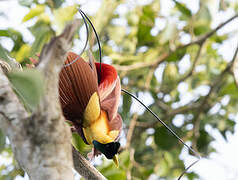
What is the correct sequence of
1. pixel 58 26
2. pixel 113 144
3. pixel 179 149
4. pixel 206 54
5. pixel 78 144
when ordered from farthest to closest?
pixel 206 54 → pixel 179 149 → pixel 58 26 → pixel 78 144 → pixel 113 144

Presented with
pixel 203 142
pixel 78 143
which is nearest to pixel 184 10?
pixel 203 142

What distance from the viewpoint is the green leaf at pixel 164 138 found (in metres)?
0.95

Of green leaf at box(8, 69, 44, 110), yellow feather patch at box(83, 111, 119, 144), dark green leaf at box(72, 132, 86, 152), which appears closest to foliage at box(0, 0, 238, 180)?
dark green leaf at box(72, 132, 86, 152)

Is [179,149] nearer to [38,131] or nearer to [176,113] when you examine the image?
[176,113]

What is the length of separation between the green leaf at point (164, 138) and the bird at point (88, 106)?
0.56 metres

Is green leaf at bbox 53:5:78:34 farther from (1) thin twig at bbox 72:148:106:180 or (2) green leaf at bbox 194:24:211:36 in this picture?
(2) green leaf at bbox 194:24:211:36

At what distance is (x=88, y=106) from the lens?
382 mm

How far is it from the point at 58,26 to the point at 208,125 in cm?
75

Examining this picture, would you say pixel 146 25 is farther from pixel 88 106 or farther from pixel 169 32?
pixel 88 106

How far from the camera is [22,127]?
22cm

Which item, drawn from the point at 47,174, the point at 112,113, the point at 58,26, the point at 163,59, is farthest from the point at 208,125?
the point at 47,174

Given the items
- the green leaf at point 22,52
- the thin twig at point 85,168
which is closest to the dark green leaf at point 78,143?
the thin twig at point 85,168

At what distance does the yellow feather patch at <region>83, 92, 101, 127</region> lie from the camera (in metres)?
0.38

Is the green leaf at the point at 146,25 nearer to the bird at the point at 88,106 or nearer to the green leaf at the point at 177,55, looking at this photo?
the green leaf at the point at 177,55
